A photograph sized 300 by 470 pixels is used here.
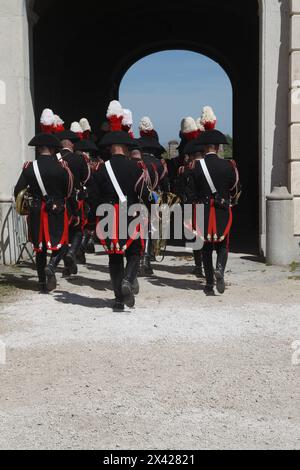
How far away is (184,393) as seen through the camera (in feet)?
16.0

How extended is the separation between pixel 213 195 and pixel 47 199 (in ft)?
5.79

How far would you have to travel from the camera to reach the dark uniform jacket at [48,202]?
825 cm

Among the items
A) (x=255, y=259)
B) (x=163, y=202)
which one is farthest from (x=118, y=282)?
(x=255, y=259)

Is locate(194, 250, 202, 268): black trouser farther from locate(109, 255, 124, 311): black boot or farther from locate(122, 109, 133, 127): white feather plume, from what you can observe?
locate(109, 255, 124, 311): black boot

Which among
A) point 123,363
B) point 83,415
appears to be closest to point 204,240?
point 123,363

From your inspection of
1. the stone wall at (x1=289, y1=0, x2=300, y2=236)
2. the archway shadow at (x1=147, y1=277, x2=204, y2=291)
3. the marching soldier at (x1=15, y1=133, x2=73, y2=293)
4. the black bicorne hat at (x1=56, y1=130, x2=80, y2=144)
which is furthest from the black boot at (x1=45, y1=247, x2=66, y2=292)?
the stone wall at (x1=289, y1=0, x2=300, y2=236)

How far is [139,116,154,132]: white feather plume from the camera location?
1015 centimetres

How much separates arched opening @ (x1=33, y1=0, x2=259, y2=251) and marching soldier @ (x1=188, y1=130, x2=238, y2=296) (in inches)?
290

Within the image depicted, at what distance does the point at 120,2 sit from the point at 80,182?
872cm

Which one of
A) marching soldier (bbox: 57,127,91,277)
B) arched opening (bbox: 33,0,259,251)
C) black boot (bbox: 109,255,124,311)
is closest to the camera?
black boot (bbox: 109,255,124,311)

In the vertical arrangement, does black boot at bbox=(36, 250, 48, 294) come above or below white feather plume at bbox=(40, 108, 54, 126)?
below

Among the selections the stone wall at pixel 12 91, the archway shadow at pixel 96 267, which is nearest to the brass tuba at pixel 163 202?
the archway shadow at pixel 96 267

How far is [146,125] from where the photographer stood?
10156mm
